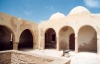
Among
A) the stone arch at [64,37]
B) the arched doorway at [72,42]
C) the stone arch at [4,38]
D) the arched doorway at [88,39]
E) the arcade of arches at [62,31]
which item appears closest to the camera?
the arcade of arches at [62,31]

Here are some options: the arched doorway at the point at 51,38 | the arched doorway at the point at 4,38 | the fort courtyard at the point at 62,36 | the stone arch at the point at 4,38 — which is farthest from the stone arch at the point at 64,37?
the arched doorway at the point at 4,38

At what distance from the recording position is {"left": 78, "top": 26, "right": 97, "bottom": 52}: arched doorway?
13.0 metres

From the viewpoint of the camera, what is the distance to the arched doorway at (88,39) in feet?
42.5

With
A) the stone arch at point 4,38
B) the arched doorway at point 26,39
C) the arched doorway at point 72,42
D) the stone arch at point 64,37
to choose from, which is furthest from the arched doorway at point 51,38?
the stone arch at point 4,38

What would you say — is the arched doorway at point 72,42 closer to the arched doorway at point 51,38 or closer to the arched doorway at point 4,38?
the arched doorway at point 51,38

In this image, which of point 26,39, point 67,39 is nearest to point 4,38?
point 26,39

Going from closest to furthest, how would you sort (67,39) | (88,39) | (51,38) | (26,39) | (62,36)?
(88,39) → (67,39) → (62,36) → (51,38) → (26,39)

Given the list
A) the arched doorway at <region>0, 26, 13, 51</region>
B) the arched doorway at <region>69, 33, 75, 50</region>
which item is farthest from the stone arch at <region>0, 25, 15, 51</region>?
the arched doorway at <region>69, 33, 75, 50</region>

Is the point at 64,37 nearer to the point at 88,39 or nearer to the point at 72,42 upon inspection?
the point at 72,42

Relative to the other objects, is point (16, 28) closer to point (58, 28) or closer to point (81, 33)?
point (58, 28)

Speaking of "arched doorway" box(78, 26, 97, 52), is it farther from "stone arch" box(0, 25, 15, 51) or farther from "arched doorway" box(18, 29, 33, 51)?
"stone arch" box(0, 25, 15, 51)

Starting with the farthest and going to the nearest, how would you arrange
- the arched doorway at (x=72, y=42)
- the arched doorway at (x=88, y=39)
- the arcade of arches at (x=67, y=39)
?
the arched doorway at (x=72, y=42), the arcade of arches at (x=67, y=39), the arched doorway at (x=88, y=39)

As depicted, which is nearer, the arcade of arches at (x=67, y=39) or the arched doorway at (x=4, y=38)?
the arcade of arches at (x=67, y=39)

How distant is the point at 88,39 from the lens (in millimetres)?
13266
